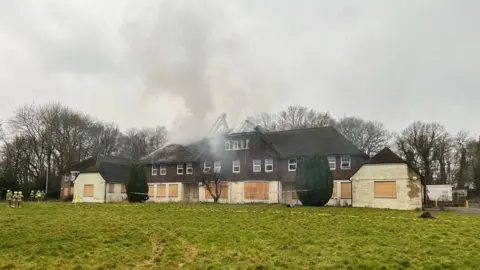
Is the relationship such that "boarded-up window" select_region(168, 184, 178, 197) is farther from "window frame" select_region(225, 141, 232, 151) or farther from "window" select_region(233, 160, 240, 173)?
"window" select_region(233, 160, 240, 173)

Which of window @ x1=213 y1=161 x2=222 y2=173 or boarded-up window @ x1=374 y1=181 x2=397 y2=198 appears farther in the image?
window @ x1=213 y1=161 x2=222 y2=173

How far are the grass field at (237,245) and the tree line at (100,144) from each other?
4827cm

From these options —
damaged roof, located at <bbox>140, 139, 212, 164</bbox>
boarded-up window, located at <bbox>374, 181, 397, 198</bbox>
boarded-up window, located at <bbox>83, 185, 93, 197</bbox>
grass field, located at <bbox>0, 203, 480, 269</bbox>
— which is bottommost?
grass field, located at <bbox>0, 203, 480, 269</bbox>

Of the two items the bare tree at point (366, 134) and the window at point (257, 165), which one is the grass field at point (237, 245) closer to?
the window at point (257, 165)

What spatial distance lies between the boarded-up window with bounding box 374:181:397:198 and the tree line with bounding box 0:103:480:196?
29288 millimetres

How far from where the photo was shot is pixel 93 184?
5231cm

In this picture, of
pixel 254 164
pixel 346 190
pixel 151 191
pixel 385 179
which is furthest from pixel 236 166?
pixel 385 179

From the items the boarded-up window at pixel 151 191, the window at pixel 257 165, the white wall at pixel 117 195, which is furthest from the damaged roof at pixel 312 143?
the white wall at pixel 117 195

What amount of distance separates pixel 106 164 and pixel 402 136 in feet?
159

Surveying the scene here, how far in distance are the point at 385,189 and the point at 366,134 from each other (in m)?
34.3

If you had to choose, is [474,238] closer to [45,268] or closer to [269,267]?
[269,267]

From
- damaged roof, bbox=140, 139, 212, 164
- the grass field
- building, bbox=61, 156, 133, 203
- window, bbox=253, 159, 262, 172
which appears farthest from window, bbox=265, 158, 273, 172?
the grass field

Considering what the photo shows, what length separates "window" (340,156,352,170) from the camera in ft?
133

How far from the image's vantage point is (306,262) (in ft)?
34.7
